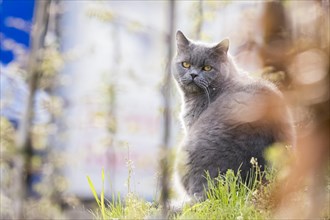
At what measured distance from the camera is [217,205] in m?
1.47

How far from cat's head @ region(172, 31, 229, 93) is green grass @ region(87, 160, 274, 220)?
0.52 metres

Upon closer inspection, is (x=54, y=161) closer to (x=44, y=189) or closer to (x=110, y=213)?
(x=44, y=189)

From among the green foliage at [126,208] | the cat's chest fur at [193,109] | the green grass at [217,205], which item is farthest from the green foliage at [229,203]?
the cat's chest fur at [193,109]

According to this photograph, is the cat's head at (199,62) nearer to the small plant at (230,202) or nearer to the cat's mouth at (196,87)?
the cat's mouth at (196,87)

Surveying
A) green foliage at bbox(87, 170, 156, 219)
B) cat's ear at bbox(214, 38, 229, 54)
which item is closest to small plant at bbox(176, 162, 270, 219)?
green foliage at bbox(87, 170, 156, 219)

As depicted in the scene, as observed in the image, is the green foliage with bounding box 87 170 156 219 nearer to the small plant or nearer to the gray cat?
the small plant

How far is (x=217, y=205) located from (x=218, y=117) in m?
0.47

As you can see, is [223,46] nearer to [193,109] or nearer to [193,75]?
[193,75]

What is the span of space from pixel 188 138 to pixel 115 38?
4.03 feet

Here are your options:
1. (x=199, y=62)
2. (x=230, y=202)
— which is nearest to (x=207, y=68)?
(x=199, y=62)

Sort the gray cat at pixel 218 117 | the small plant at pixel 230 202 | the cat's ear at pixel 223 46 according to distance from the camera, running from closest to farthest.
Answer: the small plant at pixel 230 202
the gray cat at pixel 218 117
the cat's ear at pixel 223 46

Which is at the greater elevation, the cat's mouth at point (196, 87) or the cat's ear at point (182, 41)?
the cat's ear at point (182, 41)

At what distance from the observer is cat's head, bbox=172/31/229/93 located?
1.97 metres

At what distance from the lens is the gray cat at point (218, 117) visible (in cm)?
172
